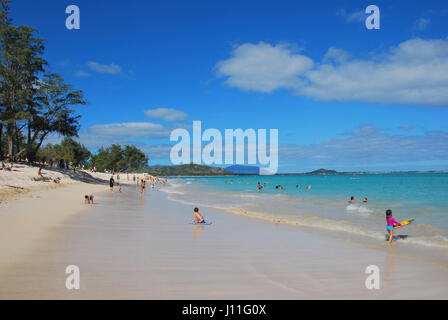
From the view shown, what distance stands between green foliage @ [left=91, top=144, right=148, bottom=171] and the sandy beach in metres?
101

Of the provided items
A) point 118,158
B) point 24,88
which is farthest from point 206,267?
point 118,158

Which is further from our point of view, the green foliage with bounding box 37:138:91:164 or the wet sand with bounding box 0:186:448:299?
the green foliage with bounding box 37:138:91:164

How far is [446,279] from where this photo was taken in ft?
21.2

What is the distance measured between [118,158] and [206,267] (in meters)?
113

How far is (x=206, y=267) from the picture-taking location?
6.65 meters

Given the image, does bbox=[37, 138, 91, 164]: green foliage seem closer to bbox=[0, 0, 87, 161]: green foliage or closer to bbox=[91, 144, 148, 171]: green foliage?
bbox=[91, 144, 148, 171]: green foliage

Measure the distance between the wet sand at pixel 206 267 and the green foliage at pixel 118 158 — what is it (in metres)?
102

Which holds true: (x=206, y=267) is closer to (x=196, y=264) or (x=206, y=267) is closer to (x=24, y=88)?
(x=196, y=264)

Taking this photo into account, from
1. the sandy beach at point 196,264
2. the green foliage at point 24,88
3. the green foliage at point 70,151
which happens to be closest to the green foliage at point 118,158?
the green foliage at point 70,151

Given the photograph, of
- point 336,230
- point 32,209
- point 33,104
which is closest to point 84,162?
point 33,104

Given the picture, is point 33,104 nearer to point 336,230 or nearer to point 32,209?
point 32,209

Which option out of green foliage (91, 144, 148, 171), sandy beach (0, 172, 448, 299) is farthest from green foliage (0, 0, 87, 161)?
green foliage (91, 144, 148, 171)

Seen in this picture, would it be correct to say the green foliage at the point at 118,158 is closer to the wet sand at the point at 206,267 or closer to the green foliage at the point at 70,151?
the green foliage at the point at 70,151

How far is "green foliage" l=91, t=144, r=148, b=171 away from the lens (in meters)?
108
